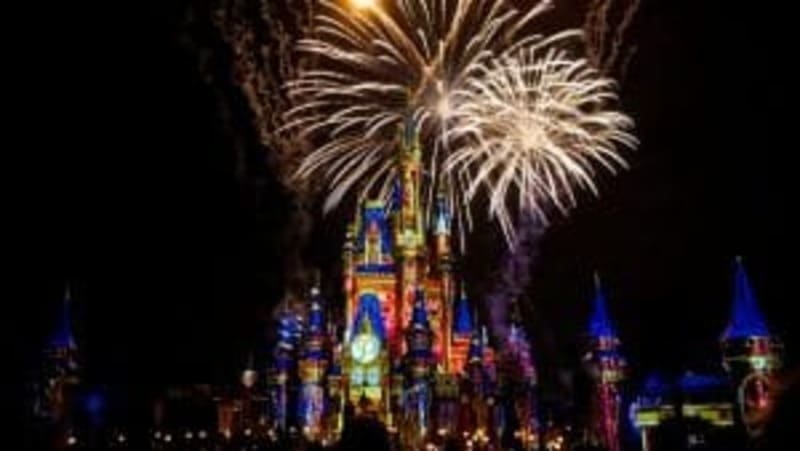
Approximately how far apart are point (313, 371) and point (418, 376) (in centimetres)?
1276

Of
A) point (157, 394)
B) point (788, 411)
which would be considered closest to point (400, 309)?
point (157, 394)

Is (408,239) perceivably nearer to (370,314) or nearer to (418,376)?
(370,314)

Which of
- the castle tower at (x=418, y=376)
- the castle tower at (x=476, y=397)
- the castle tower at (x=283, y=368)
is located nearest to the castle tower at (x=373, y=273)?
the castle tower at (x=283, y=368)

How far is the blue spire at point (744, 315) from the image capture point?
143ft

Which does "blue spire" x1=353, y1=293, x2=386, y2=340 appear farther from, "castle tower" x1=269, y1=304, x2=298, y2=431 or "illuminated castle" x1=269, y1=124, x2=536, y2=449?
"castle tower" x1=269, y1=304, x2=298, y2=431

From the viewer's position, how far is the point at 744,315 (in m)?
44.3

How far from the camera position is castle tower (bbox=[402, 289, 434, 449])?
7638 centimetres

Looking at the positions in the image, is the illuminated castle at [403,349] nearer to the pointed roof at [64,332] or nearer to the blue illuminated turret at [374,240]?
the blue illuminated turret at [374,240]

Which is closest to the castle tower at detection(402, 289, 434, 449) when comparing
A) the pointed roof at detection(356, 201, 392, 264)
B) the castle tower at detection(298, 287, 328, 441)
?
the castle tower at detection(298, 287, 328, 441)

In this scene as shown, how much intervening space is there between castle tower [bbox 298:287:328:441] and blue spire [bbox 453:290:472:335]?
15236 millimetres

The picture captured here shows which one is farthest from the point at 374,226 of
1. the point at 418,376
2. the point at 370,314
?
the point at 418,376

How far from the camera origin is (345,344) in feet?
291

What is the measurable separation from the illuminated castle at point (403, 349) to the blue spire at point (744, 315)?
34956 mm

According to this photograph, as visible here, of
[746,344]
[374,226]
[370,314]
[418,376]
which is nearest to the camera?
[746,344]
